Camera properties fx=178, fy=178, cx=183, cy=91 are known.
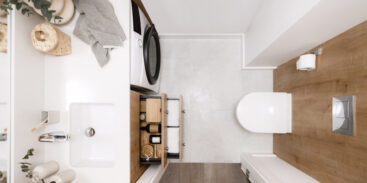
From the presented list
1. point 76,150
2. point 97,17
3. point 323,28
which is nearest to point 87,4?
point 97,17

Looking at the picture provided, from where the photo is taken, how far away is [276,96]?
73.5 inches

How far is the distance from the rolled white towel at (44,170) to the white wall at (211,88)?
53.2 inches

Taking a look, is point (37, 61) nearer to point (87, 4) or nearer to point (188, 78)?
point (87, 4)

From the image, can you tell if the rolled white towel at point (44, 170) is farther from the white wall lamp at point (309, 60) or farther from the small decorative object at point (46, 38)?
the white wall lamp at point (309, 60)

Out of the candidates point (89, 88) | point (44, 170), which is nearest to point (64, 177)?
point (44, 170)

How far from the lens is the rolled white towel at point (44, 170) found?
48.9 inches

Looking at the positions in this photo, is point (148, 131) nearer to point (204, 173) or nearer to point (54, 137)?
point (54, 137)

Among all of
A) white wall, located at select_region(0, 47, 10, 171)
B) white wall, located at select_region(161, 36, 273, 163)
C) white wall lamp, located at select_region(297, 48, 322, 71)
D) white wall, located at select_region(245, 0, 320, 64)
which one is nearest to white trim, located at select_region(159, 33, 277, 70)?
white wall, located at select_region(161, 36, 273, 163)

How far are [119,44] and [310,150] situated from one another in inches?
72.4

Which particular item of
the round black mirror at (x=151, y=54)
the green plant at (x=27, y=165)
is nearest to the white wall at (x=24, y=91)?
the green plant at (x=27, y=165)

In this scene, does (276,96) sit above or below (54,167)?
above

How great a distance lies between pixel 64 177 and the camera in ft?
4.29

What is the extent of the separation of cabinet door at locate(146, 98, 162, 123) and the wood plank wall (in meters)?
1.35

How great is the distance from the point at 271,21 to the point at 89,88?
1502 millimetres
